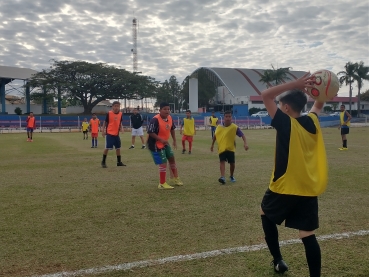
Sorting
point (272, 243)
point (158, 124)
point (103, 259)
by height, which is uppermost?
point (158, 124)

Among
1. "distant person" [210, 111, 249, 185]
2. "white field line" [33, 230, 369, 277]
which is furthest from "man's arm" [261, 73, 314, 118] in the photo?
"distant person" [210, 111, 249, 185]

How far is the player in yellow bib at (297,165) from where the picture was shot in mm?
3297

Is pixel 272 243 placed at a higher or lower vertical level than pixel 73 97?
lower

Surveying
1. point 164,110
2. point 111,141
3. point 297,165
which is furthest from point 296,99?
point 111,141

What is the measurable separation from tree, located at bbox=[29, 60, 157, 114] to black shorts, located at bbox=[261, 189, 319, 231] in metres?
60.0

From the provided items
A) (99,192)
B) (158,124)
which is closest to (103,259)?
(99,192)

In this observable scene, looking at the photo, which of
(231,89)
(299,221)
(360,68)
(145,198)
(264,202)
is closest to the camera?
(299,221)

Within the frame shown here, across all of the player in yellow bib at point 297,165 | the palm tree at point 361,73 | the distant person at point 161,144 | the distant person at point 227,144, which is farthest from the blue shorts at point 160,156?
the palm tree at point 361,73

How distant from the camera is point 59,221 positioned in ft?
18.5

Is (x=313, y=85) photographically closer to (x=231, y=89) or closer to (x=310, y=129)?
(x=310, y=129)

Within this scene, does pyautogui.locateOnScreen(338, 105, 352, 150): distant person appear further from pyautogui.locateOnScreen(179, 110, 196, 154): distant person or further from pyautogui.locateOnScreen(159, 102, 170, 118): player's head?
pyautogui.locateOnScreen(159, 102, 170, 118): player's head

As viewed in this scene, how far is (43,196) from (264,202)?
17.1 ft

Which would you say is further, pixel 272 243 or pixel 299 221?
pixel 272 243

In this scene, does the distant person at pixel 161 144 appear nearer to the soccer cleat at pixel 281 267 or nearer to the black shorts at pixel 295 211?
the soccer cleat at pixel 281 267
